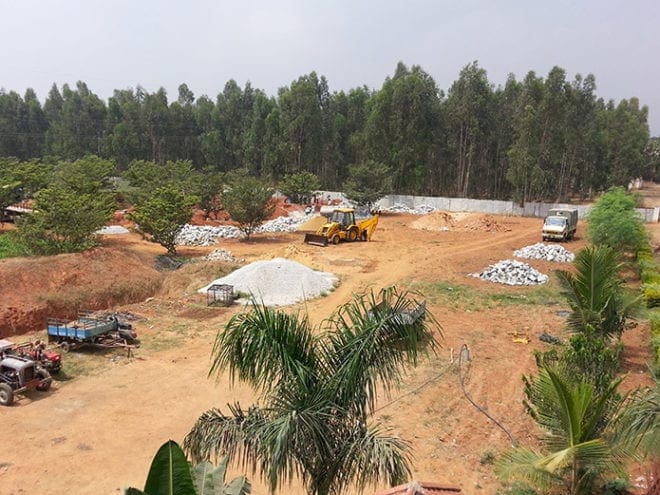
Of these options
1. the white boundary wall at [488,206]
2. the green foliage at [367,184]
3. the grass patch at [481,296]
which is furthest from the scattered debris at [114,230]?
the grass patch at [481,296]

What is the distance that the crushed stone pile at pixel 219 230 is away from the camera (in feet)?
105

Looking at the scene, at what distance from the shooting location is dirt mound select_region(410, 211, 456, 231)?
39.1 m

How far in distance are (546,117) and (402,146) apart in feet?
44.8

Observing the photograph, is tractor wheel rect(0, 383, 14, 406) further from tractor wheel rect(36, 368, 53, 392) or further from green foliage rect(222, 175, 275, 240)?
green foliage rect(222, 175, 275, 240)

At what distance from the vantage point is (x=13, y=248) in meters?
24.7

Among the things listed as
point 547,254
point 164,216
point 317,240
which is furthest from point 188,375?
point 547,254

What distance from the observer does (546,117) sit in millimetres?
44094

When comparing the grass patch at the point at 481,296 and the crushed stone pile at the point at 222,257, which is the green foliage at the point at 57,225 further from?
the grass patch at the point at 481,296

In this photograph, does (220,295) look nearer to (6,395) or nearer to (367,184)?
(6,395)

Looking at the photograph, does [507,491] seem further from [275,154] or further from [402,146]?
[275,154]

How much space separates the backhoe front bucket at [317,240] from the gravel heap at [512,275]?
9.49 meters

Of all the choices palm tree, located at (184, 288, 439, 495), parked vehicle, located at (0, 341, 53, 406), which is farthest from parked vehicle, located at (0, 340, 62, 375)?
palm tree, located at (184, 288, 439, 495)

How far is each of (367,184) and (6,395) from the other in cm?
3748

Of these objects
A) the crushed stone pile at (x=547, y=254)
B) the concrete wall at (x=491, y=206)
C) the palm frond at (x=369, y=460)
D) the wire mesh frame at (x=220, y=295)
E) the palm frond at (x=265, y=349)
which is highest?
the concrete wall at (x=491, y=206)
